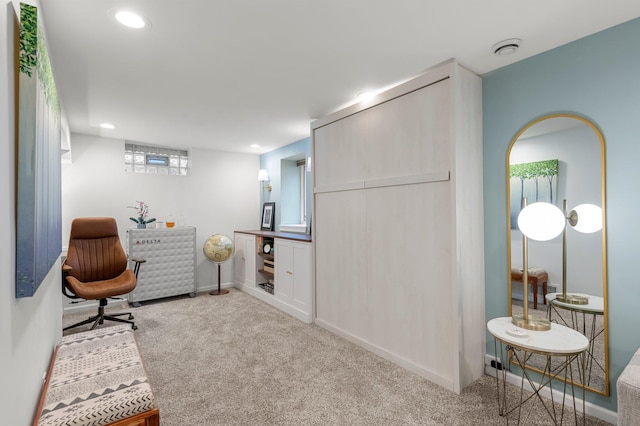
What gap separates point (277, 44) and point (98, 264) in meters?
3.33

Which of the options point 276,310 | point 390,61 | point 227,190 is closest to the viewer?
point 390,61

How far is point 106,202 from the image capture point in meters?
4.39

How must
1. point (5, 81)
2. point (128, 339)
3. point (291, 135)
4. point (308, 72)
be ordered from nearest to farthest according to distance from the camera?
point (5, 81)
point (128, 339)
point (308, 72)
point (291, 135)

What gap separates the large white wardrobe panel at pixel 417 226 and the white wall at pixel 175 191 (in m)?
2.92

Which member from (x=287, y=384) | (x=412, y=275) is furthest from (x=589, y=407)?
(x=287, y=384)

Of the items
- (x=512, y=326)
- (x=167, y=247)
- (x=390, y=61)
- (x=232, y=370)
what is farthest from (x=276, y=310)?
(x=390, y=61)

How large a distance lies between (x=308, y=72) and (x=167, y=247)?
134 inches

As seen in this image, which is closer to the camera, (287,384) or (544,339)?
(544,339)

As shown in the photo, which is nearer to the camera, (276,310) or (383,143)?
(383,143)

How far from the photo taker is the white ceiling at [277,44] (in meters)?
1.67

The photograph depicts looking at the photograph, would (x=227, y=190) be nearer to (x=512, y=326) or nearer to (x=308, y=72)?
(x=308, y=72)

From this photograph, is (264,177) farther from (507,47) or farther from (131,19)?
(507,47)

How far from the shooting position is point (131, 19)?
176 cm

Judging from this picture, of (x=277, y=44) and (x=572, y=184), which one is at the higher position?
(x=277, y=44)
